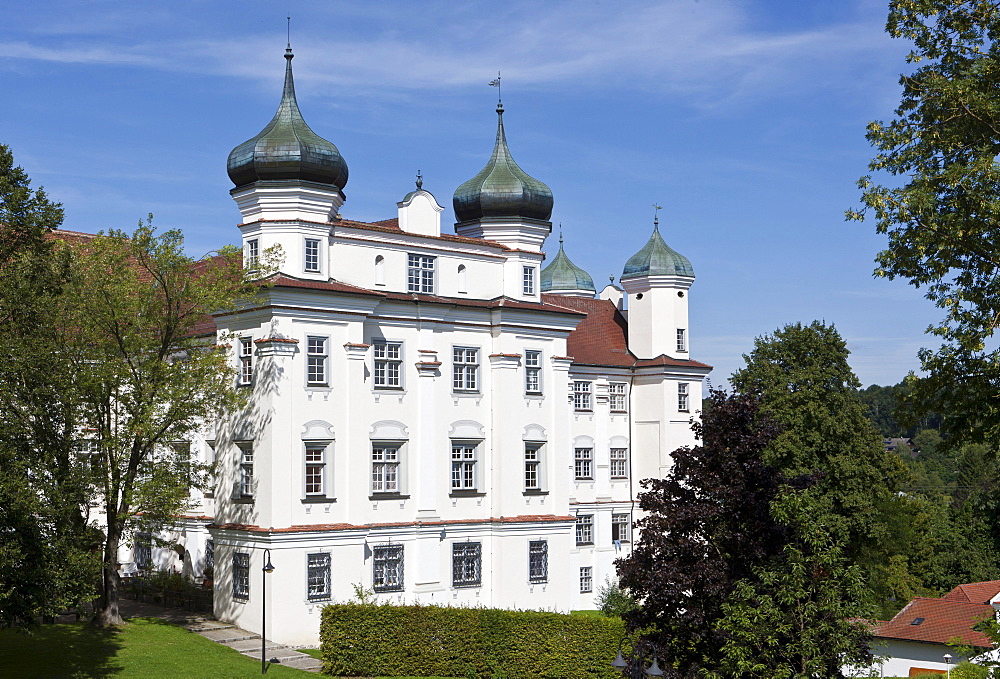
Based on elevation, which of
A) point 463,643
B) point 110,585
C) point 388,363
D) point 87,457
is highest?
point 388,363

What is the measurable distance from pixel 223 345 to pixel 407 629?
36.2 feet

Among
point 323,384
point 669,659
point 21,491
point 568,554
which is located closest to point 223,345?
point 323,384

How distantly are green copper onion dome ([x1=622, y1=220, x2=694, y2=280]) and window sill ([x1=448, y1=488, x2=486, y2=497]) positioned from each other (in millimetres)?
18174

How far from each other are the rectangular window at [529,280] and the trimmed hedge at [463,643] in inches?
579

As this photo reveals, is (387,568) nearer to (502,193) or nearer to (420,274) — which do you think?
(420,274)

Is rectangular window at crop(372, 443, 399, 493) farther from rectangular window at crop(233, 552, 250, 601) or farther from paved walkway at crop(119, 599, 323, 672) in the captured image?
paved walkway at crop(119, 599, 323, 672)

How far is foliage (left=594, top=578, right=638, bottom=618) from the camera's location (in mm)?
38656

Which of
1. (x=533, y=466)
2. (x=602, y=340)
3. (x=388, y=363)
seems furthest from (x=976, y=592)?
(x=388, y=363)

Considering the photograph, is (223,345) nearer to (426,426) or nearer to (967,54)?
→ (426,426)

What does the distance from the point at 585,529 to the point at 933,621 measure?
16062 mm

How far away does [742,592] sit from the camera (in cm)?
1884

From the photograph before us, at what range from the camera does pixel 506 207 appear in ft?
142

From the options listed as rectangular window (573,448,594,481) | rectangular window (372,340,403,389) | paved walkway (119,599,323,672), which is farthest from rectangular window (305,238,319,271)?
rectangular window (573,448,594,481)

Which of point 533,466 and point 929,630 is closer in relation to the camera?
point 533,466
